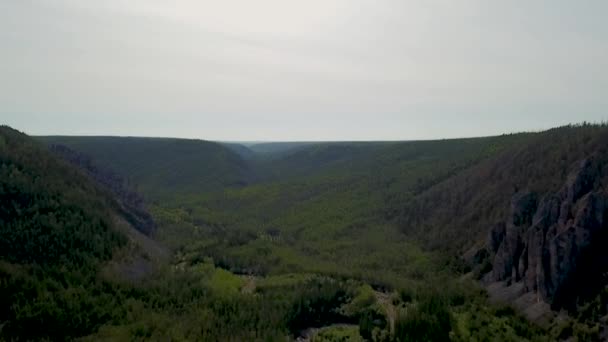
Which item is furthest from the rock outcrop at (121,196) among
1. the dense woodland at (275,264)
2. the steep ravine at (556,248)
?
the steep ravine at (556,248)

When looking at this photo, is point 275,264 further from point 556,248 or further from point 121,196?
point 121,196

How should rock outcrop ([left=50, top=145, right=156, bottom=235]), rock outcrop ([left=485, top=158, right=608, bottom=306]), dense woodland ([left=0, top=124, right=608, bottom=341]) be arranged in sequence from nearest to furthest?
rock outcrop ([left=485, top=158, right=608, bottom=306])
dense woodland ([left=0, top=124, right=608, bottom=341])
rock outcrop ([left=50, top=145, right=156, bottom=235])

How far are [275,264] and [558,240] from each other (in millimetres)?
50187

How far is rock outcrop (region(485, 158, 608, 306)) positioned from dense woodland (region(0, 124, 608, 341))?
4.34 metres

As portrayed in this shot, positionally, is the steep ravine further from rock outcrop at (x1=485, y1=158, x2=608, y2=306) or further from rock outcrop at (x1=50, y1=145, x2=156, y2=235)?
rock outcrop at (x1=50, y1=145, x2=156, y2=235)

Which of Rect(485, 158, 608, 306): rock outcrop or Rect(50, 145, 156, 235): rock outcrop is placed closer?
Rect(485, 158, 608, 306): rock outcrop

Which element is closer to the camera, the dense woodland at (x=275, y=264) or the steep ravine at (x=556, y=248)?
the steep ravine at (x=556, y=248)

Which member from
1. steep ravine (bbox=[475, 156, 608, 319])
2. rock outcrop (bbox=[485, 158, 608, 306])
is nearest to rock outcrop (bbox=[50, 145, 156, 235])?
steep ravine (bbox=[475, 156, 608, 319])

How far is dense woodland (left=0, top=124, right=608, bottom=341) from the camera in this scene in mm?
64188

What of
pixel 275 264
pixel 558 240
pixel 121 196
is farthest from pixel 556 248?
pixel 121 196

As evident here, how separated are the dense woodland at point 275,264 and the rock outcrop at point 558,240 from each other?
14.2ft

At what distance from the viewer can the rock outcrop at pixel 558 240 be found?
63.8 m

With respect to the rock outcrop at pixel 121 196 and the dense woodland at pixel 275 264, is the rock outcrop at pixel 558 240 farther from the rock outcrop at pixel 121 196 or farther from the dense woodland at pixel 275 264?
the rock outcrop at pixel 121 196

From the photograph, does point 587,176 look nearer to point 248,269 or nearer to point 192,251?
point 248,269
